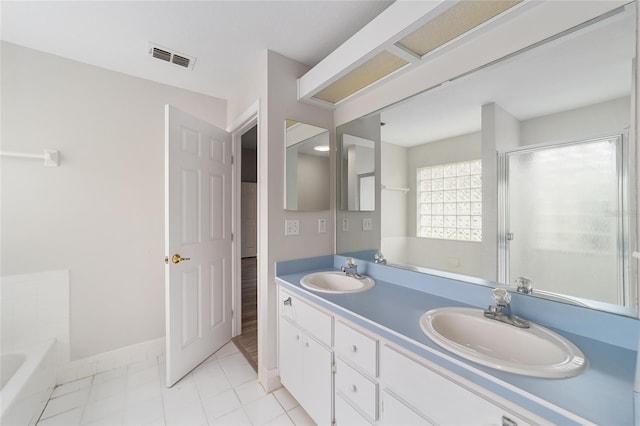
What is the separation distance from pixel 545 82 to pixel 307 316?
4.99 feet

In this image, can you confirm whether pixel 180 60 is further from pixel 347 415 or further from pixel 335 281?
pixel 347 415

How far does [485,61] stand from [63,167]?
108 inches

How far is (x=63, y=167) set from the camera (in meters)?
1.80

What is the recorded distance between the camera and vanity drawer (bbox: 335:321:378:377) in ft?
3.30

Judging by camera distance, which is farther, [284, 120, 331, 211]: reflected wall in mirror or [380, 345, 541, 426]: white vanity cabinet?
[284, 120, 331, 211]: reflected wall in mirror

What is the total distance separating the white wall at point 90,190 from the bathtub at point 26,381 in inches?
8.2

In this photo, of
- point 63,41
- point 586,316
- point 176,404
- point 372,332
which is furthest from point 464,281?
point 63,41

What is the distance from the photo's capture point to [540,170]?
39.2 inches

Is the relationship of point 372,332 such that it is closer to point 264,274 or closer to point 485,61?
point 264,274

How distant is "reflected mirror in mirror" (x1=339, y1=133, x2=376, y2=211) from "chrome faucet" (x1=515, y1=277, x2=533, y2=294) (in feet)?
2.93

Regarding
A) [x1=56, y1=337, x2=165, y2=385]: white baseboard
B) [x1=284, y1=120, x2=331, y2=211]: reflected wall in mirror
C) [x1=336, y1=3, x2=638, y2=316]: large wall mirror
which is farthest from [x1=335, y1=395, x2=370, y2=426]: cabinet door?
[x1=56, y1=337, x2=165, y2=385]: white baseboard

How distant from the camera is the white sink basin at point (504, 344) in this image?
0.68 meters

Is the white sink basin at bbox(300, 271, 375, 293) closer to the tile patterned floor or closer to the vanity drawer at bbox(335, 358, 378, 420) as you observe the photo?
the vanity drawer at bbox(335, 358, 378, 420)

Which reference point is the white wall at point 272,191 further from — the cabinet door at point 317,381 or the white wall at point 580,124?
the white wall at point 580,124
